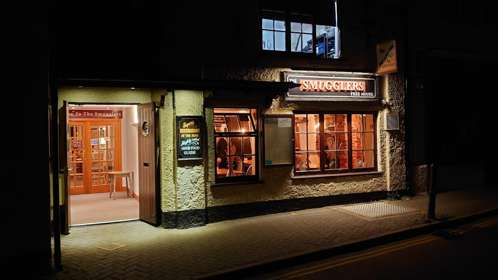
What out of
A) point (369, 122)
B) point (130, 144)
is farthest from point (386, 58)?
point (130, 144)

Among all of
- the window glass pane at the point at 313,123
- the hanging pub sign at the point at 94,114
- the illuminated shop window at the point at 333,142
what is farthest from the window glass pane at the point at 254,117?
the hanging pub sign at the point at 94,114

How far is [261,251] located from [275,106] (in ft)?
13.3

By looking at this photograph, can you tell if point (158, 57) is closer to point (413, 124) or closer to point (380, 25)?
point (380, 25)

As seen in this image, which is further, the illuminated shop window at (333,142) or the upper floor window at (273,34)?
the illuminated shop window at (333,142)

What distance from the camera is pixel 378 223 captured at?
9.13 metres

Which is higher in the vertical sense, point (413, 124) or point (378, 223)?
point (413, 124)

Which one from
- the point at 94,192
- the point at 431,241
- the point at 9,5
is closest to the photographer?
the point at 9,5

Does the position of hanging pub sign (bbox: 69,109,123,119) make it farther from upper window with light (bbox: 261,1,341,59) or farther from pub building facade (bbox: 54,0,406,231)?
upper window with light (bbox: 261,1,341,59)

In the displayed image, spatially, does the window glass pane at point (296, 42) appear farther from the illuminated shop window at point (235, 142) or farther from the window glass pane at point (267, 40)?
the illuminated shop window at point (235, 142)

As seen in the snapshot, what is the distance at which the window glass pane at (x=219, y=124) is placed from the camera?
32.2 feet

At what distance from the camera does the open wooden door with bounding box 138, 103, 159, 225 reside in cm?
918

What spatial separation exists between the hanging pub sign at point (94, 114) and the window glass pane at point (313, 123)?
673cm

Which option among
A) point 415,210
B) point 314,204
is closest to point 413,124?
point 415,210

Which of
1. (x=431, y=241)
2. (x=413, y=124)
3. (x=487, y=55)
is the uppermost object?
(x=487, y=55)
